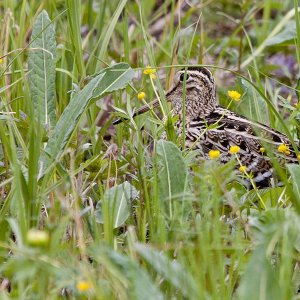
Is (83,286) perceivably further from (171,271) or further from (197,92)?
(197,92)

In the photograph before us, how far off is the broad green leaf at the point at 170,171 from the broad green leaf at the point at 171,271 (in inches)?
22.3

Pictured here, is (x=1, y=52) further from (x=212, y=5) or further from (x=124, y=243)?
(x=212, y=5)

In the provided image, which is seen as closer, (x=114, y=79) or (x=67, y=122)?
(x=67, y=122)

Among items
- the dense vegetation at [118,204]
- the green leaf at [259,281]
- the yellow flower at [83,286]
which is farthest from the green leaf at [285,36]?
the yellow flower at [83,286]

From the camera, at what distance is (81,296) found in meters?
2.63

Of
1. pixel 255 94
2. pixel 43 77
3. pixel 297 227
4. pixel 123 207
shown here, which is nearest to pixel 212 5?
pixel 255 94

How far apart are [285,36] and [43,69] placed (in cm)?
192

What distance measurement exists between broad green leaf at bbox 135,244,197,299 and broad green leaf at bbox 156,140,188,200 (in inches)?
22.3

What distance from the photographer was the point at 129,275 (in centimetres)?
242

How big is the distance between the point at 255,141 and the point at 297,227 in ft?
5.51

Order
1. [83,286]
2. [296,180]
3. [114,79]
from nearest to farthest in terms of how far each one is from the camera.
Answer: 1. [83,286]
2. [296,180]
3. [114,79]

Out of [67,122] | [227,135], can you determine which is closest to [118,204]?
[67,122]

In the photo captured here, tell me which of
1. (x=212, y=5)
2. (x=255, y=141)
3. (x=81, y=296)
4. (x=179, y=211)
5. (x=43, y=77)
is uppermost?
(x=212, y=5)

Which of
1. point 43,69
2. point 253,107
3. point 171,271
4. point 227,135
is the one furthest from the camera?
point 253,107
